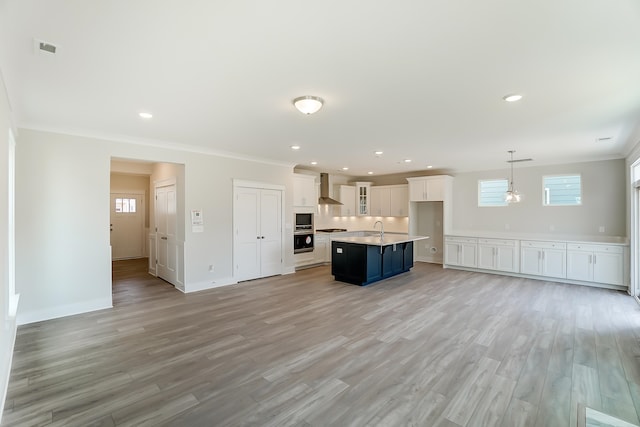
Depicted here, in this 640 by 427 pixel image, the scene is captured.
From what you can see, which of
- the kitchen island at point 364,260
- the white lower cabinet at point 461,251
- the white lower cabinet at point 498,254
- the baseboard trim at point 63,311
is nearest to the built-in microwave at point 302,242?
the kitchen island at point 364,260

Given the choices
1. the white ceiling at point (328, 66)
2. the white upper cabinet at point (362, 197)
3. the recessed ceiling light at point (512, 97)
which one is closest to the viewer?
the white ceiling at point (328, 66)

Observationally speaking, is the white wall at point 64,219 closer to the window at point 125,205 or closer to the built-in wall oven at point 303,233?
the built-in wall oven at point 303,233

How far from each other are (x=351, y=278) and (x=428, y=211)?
158 inches

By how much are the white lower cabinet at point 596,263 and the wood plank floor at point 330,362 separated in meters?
0.94

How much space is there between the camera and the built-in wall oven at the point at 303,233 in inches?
303

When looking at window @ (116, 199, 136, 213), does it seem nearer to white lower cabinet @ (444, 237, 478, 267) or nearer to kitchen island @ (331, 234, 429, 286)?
kitchen island @ (331, 234, 429, 286)

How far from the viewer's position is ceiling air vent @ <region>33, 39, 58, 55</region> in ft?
6.86

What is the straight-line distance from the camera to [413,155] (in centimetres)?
624

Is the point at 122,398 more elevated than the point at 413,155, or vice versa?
the point at 413,155

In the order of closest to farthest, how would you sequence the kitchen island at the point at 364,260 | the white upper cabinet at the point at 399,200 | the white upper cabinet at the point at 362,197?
the kitchen island at the point at 364,260, the white upper cabinet at the point at 399,200, the white upper cabinet at the point at 362,197

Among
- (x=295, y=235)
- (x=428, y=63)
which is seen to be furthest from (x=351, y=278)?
(x=428, y=63)

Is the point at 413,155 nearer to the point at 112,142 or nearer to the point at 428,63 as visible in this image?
the point at 428,63

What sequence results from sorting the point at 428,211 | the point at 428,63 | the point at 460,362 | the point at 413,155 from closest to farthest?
the point at 428,63
the point at 460,362
the point at 413,155
the point at 428,211

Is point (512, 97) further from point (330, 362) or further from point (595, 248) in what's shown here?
point (595, 248)
